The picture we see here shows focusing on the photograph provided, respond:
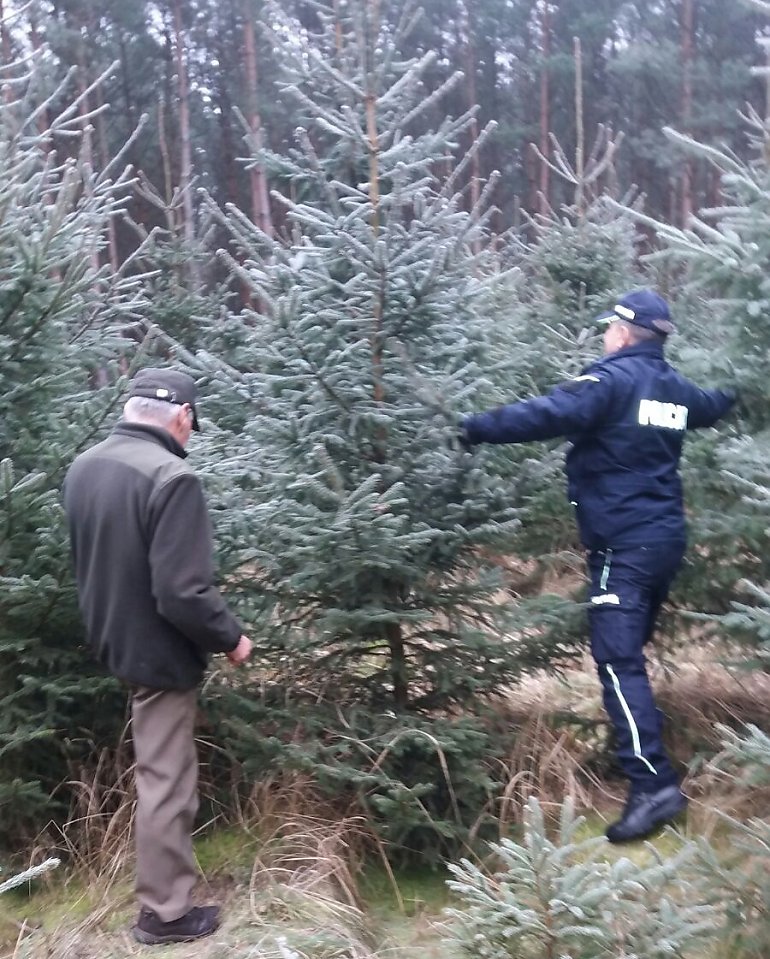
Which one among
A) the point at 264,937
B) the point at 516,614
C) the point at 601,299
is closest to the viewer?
the point at 264,937

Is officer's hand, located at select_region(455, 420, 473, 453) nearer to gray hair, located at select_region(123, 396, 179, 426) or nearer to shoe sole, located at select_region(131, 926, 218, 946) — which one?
gray hair, located at select_region(123, 396, 179, 426)

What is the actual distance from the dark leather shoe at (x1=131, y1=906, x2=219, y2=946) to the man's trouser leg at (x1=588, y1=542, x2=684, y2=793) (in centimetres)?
205

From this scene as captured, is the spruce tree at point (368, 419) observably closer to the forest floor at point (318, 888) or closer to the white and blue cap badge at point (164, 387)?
the white and blue cap badge at point (164, 387)

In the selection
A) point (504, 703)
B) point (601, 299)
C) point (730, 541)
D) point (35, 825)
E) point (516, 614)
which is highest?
point (601, 299)

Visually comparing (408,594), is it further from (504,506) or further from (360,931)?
(360,931)

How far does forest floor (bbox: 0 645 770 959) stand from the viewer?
12.0 feet

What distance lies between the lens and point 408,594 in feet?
14.7

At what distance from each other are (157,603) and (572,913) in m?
1.93

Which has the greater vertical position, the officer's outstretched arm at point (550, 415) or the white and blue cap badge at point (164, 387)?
the white and blue cap badge at point (164, 387)

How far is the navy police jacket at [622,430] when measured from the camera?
403 cm

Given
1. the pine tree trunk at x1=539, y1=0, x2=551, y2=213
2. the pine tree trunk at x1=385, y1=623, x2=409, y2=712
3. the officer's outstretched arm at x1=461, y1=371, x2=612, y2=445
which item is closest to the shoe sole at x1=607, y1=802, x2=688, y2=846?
the pine tree trunk at x1=385, y1=623, x2=409, y2=712

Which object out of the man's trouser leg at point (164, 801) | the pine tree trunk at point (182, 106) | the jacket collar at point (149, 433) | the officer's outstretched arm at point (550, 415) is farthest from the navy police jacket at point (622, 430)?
the pine tree trunk at point (182, 106)

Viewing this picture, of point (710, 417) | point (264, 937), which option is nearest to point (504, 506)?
point (710, 417)

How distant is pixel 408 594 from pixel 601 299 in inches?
201
